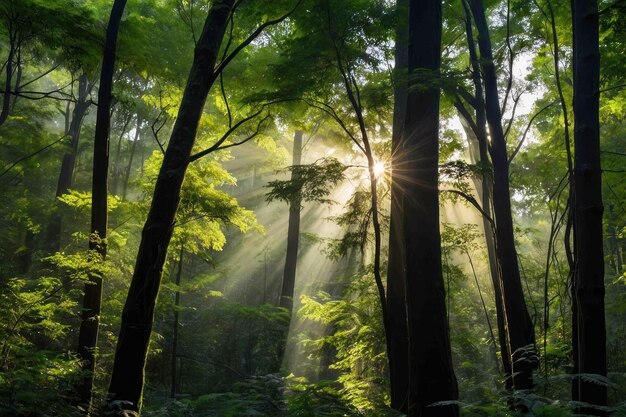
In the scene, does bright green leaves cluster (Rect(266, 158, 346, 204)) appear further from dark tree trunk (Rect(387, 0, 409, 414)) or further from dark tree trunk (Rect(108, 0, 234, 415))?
dark tree trunk (Rect(108, 0, 234, 415))

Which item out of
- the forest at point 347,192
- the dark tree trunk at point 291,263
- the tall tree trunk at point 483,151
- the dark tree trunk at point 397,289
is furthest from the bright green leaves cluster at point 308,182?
the dark tree trunk at point 291,263

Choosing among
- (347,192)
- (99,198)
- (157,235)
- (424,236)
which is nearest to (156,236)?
(157,235)

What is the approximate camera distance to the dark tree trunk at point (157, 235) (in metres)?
4.95

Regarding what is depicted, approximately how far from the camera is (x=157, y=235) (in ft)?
17.3

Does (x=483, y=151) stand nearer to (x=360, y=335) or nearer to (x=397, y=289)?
(x=397, y=289)

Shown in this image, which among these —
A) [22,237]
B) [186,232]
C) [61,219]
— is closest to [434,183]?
[186,232]

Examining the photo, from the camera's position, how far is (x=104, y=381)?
10.4 metres

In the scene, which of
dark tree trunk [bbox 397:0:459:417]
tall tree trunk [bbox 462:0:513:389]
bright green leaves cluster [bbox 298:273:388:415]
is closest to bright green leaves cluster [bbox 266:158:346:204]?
dark tree trunk [bbox 397:0:459:417]

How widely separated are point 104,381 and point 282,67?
842cm

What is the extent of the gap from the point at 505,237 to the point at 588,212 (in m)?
5.10

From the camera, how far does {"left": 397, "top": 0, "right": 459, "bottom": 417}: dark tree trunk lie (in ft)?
14.2

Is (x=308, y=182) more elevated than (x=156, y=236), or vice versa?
(x=308, y=182)

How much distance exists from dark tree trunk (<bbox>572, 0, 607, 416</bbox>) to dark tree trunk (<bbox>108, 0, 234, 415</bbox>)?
4.17 metres

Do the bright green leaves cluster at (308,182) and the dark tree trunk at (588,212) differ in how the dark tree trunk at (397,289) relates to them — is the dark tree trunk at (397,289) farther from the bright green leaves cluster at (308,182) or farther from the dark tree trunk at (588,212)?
the dark tree trunk at (588,212)
